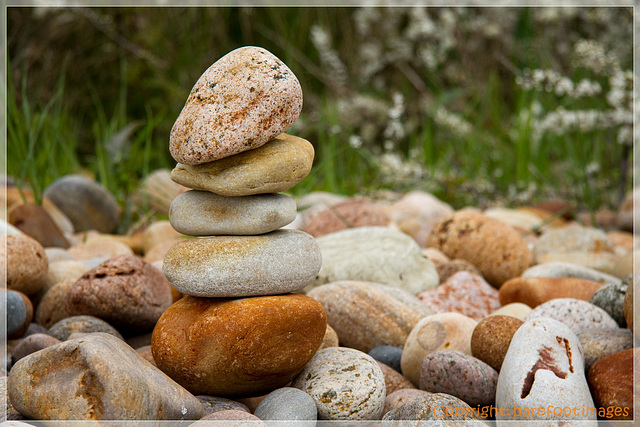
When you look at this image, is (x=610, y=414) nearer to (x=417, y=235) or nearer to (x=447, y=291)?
(x=447, y=291)

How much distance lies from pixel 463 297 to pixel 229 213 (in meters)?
1.56

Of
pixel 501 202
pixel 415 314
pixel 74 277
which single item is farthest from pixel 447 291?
pixel 501 202

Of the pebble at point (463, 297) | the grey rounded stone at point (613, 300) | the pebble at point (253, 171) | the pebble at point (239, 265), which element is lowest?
the pebble at point (463, 297)

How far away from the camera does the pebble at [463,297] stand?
3031 millimetres

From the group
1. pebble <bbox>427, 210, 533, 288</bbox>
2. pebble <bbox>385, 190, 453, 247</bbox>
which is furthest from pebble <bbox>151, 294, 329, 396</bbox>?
pebble <bbox>385, 190, 453, 247</bbox>

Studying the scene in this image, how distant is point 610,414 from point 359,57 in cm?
701

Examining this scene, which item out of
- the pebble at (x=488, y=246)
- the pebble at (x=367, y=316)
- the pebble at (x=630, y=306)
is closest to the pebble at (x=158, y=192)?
the pebble at (x=488, y=246)

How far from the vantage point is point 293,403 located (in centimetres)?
182

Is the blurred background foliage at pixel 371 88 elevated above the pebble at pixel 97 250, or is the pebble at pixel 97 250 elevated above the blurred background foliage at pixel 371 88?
the blurred background foliage at pixel 371 88

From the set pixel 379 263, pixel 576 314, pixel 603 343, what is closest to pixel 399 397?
pixel 603 343

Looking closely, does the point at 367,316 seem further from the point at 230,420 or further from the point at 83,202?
the point at 83,202

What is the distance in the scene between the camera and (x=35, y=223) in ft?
11.7

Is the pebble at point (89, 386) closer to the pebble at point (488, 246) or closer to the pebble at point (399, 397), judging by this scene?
the pebble at point (399, 397)

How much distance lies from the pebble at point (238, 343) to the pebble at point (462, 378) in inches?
17.1
